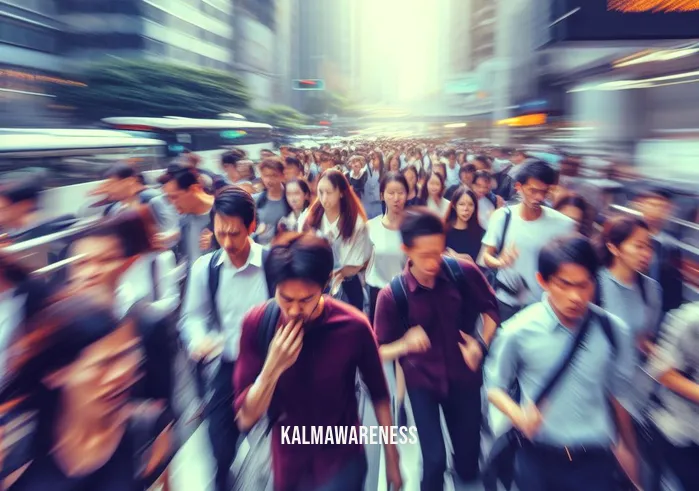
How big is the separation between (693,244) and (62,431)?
6.85ft

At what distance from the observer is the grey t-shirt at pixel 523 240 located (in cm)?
204

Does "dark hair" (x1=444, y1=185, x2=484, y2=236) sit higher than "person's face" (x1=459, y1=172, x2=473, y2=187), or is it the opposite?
"person's face" (x1=459, y1=172, x2=473, y2=187)

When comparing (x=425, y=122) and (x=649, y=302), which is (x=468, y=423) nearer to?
(x=649, y=302)

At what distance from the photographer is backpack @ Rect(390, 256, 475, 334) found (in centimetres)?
166

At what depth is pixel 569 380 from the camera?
1.35 m

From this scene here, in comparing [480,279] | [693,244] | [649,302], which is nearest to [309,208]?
[480,279]

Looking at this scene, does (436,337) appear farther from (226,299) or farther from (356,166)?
(356,166)

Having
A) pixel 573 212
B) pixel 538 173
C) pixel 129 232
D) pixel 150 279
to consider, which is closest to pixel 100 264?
pixel 129 232

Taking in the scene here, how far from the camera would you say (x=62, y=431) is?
1142 mm

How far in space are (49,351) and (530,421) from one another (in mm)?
969

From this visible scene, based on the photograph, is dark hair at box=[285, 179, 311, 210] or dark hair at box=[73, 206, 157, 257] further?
dark hair at box=[285, 179, 311, 210]

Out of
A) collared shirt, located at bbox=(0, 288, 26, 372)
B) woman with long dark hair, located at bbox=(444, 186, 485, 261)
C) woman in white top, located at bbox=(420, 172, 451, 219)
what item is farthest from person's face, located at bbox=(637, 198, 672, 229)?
collared shirt, located at bbox=(0, 288, 26, 372)

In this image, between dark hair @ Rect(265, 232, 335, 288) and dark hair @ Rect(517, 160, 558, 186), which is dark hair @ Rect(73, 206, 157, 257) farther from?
dark hair @ Rect(517, 160, 558, 186)

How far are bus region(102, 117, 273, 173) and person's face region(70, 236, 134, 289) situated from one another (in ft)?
2.44
